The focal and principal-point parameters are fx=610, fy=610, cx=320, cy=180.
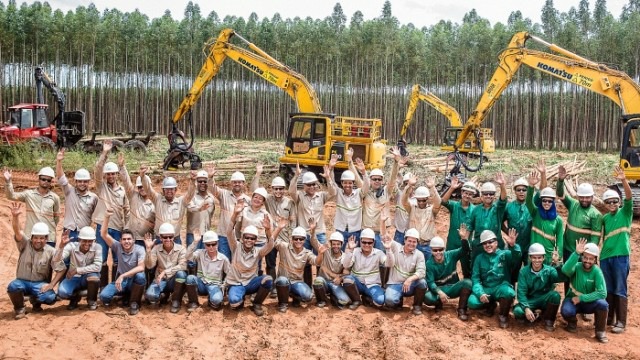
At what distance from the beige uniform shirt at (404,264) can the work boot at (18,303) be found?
4635 millimetres

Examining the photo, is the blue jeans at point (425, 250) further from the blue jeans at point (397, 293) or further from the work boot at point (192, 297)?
the work boot at point (192, 297)

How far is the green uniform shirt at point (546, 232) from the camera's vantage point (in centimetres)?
780

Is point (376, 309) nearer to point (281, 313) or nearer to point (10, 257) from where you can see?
point (281, 313)

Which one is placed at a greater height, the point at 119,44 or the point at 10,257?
the point at 119,44

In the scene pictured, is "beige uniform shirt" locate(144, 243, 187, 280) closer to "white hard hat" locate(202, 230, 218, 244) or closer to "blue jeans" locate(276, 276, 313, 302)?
"white hard hat" locate(202, 230, 218, 244)

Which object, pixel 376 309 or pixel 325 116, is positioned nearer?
pixel 376 309

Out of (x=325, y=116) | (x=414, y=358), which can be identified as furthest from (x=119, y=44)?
(x=414, y=358)

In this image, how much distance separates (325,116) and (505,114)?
82.3ft

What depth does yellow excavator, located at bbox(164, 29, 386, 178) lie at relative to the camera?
650 inches

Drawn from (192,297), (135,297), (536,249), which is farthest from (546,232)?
(135,297)

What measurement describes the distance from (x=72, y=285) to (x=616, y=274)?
22.1 ft

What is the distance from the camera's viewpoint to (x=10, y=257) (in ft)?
35.9

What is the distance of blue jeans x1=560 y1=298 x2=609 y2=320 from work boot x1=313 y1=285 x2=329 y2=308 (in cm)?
294

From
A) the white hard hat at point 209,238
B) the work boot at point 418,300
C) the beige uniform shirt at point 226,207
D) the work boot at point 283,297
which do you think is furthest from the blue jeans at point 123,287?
the work boot at point 418,300
